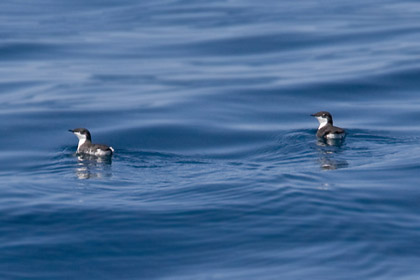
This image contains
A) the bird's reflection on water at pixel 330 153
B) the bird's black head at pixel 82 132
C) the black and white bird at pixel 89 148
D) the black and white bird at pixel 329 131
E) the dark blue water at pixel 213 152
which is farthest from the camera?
the black and white bird at pixel 329 131

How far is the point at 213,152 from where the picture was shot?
20.8 metres

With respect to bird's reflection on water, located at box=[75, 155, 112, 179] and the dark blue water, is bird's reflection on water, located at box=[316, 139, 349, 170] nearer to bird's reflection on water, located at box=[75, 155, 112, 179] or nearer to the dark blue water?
the dark blue water

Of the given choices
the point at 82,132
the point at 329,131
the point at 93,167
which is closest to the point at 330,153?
the point at 329,131

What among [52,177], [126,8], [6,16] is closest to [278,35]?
[126,8]

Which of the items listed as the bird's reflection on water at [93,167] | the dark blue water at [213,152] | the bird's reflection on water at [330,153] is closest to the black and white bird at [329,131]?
the bird's reflection on water at [330,153]

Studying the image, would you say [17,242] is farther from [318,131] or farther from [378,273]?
[318,131]

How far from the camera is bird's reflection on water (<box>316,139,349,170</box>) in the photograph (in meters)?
18.1

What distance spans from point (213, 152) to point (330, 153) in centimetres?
314

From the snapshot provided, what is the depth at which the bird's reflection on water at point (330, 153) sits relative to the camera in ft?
59.3

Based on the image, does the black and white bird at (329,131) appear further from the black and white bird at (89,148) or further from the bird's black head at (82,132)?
the bird's black head at (82,132)

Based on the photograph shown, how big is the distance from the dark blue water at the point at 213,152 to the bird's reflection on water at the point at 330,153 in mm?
93

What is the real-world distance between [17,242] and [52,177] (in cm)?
358

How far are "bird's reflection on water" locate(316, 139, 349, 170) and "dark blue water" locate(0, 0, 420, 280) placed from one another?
9 cm

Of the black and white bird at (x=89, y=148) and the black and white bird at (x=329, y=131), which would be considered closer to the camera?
the black and white bird at (x=89, y=148)
